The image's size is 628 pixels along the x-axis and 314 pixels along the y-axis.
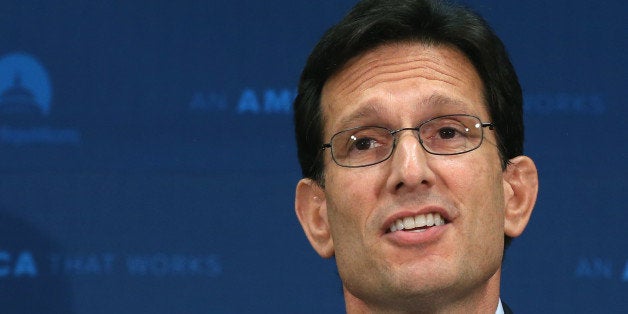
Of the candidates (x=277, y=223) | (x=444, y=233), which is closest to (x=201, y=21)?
(x=277, y=223)

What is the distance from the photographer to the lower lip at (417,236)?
84.7 inches

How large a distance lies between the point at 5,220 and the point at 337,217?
4.71 feet

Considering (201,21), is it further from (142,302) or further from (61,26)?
(142,302)

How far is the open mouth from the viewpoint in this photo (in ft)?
7.13

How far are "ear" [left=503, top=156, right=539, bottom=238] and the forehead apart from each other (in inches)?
8.1

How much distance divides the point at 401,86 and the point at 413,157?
208 mm

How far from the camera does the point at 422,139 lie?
7.43ft

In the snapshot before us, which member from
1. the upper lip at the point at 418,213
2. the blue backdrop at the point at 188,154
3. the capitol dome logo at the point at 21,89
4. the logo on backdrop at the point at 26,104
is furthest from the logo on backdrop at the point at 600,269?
the capitol dome logo at the point at 21,89

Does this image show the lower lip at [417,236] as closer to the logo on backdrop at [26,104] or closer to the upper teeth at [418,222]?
the upper teeth at [418,222]

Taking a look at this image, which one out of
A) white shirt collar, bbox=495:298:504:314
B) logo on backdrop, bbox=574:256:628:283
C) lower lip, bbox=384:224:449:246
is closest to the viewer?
lower lip, bbox=384:224:449:246

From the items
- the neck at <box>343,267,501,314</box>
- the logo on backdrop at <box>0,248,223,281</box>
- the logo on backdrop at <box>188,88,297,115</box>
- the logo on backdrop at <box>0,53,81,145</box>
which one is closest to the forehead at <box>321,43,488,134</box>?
the neck at <box>343,267,501,314</box>

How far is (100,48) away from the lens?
10.8ft

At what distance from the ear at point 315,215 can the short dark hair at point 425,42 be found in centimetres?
5

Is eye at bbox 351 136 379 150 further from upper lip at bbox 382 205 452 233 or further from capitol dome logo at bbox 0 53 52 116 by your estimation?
capitol dome logo at bbox 0 53 52 116
